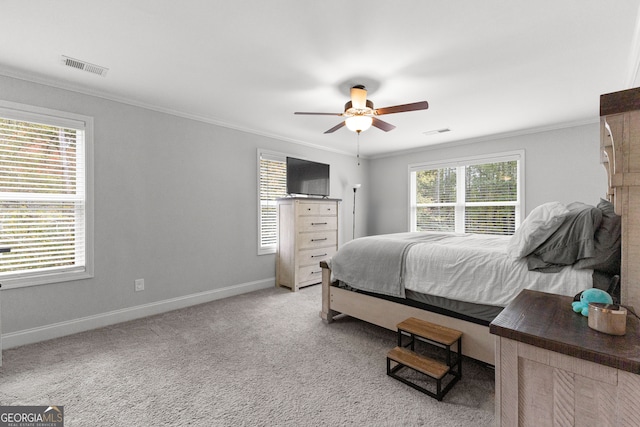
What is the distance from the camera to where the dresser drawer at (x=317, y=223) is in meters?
4.24

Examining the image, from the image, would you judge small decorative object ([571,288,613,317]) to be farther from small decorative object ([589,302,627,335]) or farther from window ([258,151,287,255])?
window ([258,151,287,255])

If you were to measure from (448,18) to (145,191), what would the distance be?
10.8 feet

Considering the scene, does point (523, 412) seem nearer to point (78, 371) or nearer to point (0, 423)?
point (0, 423)

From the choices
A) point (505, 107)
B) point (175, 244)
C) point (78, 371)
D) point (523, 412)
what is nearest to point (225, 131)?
point (175, 244)

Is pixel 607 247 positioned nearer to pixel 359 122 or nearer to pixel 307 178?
pixel 359 122

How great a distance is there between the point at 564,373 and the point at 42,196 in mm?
3835

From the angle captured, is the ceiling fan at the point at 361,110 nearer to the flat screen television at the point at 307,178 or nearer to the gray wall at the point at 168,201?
the flat screen television at the point at 307,178

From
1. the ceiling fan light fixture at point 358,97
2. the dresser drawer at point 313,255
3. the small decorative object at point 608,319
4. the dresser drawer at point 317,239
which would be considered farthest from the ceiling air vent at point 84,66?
the small decorative object at point 608,319

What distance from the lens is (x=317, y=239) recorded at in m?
4.47

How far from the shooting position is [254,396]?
5.96 ft
